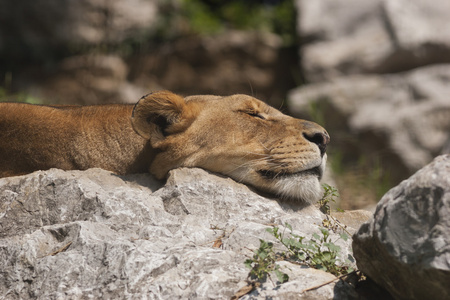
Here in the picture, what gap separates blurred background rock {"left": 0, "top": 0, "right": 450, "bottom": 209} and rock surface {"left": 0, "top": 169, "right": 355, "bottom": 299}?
6.62m

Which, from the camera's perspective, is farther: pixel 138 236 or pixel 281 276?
pixel 138 236

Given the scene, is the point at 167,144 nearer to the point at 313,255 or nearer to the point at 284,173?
the point at 284,173

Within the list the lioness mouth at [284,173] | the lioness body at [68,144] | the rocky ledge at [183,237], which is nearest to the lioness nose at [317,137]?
the lioness mouth at [284,173]

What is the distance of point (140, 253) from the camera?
3.07 meters

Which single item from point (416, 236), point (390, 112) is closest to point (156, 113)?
point (416, 236)

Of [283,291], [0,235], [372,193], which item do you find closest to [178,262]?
[283,291]

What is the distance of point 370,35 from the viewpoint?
437 inches

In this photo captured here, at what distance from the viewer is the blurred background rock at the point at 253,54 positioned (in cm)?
1049

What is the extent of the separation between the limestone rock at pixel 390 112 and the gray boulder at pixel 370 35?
0.78ft

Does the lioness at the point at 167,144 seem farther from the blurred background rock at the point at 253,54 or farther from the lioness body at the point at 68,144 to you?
the blurred background rock at the point at 253,54

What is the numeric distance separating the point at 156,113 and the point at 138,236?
1092mm

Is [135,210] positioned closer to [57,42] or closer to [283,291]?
[283,291]

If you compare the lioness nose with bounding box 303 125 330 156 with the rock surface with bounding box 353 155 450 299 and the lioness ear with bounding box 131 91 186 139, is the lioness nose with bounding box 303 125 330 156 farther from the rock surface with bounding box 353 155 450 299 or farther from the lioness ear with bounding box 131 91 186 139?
the rock surface with bounding box 353 155 450 299

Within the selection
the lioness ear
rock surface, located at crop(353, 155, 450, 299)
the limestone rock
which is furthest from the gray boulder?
rock surface, located at crop(353, 155, 450, 299)
